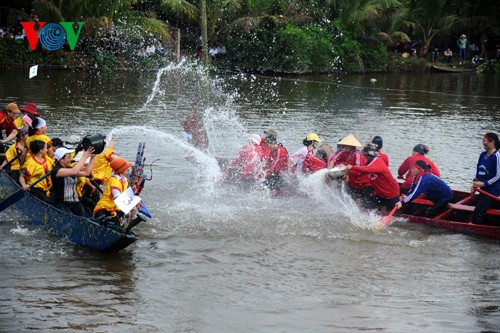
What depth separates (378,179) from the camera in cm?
1324

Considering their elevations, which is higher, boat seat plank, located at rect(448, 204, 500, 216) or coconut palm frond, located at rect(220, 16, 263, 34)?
coconut palm frond, located at rect(220, 16, 263, 34)

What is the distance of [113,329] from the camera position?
28.5ft

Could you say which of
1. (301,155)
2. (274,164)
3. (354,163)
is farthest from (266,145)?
(354,163)

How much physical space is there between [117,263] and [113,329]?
7.31ft

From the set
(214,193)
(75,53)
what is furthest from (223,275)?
(75,53)

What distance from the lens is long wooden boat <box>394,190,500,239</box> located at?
12.5 m

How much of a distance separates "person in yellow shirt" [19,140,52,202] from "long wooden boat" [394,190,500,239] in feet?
19.9

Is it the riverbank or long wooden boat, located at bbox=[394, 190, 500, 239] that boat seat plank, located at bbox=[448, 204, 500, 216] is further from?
the riverbank

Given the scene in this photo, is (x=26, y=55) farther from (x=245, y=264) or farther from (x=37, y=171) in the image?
(x=245, y=264)

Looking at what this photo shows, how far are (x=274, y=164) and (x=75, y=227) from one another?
4.66 m

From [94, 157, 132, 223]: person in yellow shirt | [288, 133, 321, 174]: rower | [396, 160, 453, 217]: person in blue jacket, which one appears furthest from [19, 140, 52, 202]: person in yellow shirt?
[396, 160, 453, 217]: person in blue jacket

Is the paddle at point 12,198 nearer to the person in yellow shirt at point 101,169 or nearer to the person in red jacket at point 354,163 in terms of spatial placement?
the person in yellow shirt at point 101,169

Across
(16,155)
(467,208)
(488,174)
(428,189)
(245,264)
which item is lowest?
(245,264)

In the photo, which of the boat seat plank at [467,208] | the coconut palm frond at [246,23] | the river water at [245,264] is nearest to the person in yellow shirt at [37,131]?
the river water at [245,264]
